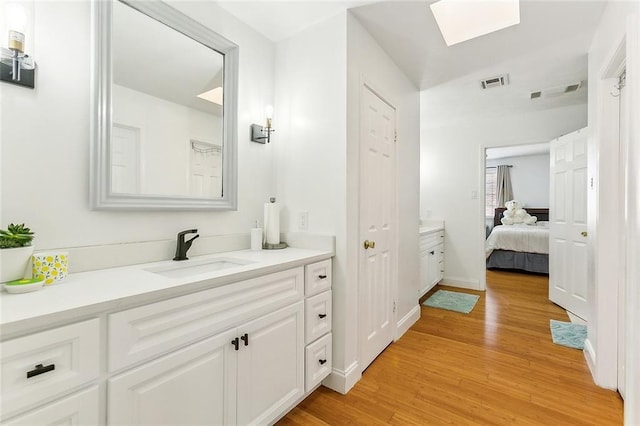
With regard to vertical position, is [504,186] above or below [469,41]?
below

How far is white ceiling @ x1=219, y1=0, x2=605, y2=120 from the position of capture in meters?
1.84

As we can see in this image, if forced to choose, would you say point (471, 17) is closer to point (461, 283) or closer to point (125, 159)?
point (125, 159)

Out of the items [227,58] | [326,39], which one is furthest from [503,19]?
[227,58]

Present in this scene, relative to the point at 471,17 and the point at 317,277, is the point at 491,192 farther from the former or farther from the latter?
the point at 317,277

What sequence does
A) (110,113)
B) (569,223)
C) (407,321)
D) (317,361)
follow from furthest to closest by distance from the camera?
(569,223) < (407,321) < (317,361) < (110,113)

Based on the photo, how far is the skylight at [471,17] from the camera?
6.57 ft

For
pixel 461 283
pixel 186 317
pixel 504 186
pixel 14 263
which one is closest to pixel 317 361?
pixel 186 317

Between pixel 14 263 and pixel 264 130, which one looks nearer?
pixel 14 263

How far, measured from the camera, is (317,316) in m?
1.74

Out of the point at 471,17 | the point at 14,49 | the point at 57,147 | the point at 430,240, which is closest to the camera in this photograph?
the point at 14,49

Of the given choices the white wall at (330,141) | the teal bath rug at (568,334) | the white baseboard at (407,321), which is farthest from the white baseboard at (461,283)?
the white wall at (330,141)

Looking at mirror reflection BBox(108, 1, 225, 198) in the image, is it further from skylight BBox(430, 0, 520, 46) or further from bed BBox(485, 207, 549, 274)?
bed BBox(485, 207, 549, 274)

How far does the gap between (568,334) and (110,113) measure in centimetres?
377

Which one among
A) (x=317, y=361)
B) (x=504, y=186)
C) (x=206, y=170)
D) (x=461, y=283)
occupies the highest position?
(x=504, y=186)
